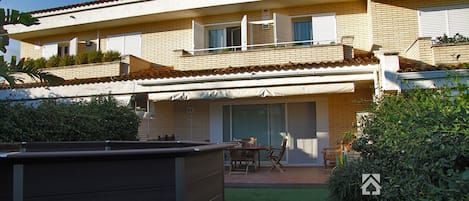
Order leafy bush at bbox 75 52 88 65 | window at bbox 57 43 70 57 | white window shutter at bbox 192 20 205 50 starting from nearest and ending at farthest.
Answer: white window shutter at bbox 192 20 205 50 < leafy bush at bbox 75 52 88 65 < window at bbox 57 43 70 57

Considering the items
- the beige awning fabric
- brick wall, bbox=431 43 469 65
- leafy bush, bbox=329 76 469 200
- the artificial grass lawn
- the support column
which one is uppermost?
brick wall, bbox=431 43 469 65

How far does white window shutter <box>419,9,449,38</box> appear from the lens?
15.8 metres

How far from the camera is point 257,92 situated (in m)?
14.5

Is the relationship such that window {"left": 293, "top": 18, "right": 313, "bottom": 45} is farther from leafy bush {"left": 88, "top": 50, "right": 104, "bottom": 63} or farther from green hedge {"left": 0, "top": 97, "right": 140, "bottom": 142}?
leafy bush {"left": 88, "top": 50, "right": 104, "bottom": 63}

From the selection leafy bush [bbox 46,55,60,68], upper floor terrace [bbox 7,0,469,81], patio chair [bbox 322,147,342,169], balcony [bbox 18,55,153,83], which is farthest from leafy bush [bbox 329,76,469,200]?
leafy bush [bbox 46,55,60,68]

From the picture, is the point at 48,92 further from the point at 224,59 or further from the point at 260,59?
the point at 260,59

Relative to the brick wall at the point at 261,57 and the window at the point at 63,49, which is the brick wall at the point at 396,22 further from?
the window at the point at 63,49

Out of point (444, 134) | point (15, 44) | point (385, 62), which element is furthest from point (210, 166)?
point (15, 44)

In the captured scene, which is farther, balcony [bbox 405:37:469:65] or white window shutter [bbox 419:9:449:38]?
white window shutter [bbox 419:9:449:38]

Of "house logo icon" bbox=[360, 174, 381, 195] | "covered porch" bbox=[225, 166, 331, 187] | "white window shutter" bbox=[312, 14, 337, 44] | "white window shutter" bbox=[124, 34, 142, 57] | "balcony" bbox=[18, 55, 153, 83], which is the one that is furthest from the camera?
"white window shutter" bbox=[124, 34, 142, 57]

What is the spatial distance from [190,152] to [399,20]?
13823 mm

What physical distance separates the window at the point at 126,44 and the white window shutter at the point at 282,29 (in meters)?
7.58

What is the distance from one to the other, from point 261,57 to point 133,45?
7.65m

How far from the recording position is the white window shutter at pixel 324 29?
1720 centimetres
